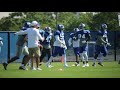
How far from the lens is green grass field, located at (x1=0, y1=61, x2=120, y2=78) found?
9875mm

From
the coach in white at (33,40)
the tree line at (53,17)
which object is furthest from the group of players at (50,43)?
the tree line at (53,17)

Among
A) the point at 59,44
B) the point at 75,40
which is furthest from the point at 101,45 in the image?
the point at 59,44

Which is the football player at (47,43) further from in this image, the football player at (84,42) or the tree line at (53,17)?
the football player at (84,42)

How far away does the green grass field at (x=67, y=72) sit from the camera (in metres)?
9.88

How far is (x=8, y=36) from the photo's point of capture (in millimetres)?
10781

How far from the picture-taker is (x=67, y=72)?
34.5ft

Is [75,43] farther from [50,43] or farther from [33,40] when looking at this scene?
[33,40]

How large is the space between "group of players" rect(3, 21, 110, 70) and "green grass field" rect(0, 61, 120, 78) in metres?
0.18

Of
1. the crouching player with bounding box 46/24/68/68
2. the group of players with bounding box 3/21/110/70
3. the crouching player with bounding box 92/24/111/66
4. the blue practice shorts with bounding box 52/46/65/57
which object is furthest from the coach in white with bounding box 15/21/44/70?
the crouching player with bounding box 92/24/111/66

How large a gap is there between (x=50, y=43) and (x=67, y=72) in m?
1.87

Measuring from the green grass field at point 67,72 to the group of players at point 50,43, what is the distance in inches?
7.0
